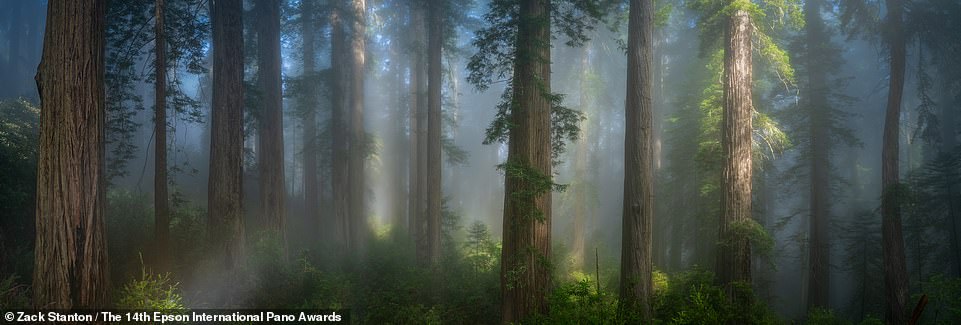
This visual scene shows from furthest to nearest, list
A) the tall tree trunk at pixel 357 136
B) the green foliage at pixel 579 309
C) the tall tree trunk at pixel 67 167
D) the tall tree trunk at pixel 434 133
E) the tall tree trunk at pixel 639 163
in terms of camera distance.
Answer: the tall tree trunk at pixel 357 136 → the tall tree trunk at pixel 434 133 → the tall tree trunk at pixel 639 163 → the tall tree trunk at pixel 67 167 → the green foliage at pixel 579 309

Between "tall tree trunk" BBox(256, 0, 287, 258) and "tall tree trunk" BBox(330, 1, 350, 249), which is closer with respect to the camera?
"tall tree trunk" BBox(256, 0, 287, 258)

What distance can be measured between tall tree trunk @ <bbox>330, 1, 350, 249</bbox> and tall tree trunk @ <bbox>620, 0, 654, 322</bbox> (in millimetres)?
11641

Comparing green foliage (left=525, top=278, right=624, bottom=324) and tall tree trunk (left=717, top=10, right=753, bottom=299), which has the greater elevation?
tall tree trunk (left=717, top=10, right=753, bottom=299)

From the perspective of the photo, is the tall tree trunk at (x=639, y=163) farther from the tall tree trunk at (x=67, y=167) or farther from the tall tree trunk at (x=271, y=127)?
the tall tree trunk at (x=271, y=127)

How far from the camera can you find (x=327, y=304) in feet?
27.7

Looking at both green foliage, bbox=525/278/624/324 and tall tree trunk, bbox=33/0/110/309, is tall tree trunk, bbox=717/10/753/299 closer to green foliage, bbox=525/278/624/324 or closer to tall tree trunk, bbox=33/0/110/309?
green foliage, bbox=525/278/624/324

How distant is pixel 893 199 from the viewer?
11.1 meters

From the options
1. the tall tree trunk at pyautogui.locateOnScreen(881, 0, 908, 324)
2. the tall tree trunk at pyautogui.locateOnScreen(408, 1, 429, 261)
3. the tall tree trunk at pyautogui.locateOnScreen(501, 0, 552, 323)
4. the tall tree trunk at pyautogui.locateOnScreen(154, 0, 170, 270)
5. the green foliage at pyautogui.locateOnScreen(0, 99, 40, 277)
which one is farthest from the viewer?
the tall tree trunk at pyautogui.locateOnScreen(408, 1, 429, 261)

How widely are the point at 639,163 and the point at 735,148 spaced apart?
2.22 m

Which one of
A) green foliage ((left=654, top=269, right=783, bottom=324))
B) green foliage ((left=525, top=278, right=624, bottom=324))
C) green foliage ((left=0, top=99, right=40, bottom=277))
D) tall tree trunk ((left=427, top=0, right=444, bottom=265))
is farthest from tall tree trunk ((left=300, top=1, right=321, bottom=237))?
green foliage ((left=654, top=269, right=783, bottom=324))

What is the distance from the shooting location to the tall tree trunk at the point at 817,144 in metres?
14.5

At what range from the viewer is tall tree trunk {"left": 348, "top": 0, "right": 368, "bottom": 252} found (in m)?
16.5

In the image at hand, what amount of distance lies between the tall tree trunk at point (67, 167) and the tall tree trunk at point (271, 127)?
6.24 m

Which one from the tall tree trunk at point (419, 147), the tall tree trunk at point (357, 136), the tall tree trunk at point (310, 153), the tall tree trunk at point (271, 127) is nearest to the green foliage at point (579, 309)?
the tall tree trunk at point (419, 147)
